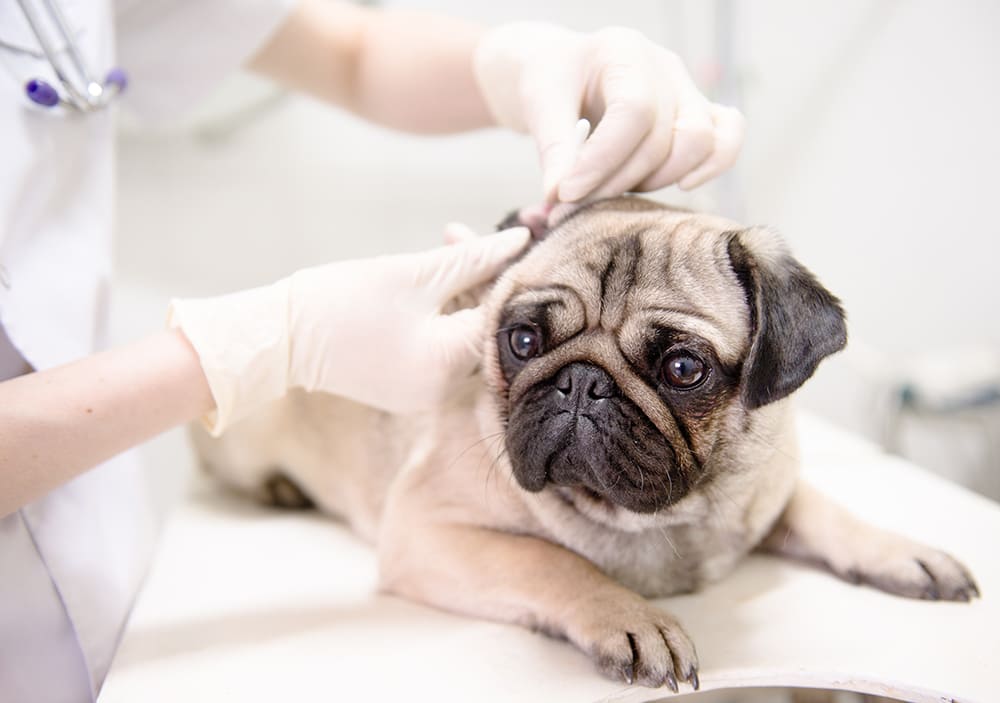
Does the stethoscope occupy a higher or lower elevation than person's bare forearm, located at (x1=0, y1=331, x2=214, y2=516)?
higher

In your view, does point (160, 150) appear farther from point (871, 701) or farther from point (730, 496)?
point (871, 701)

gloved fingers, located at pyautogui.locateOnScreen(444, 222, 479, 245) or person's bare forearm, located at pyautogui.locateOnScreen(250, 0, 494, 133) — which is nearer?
gloved fingers, located at pyautogui.locateOnScreen(444, 222, 479, 245)

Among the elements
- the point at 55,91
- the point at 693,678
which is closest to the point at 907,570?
the point at 693,678

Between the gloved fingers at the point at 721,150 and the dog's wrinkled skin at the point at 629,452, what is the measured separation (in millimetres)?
79

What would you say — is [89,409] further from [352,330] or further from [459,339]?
[459,339]

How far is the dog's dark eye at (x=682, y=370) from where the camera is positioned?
1.00 m

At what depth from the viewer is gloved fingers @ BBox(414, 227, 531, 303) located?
1.18 meters

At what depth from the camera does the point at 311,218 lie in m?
2.04

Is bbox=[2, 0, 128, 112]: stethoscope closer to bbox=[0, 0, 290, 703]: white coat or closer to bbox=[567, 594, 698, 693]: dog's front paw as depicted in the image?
bbox=[0, 0, 290, 703]: white coat

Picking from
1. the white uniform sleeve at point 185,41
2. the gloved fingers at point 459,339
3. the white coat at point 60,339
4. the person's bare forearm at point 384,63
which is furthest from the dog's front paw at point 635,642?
the white uniform sleeve at point 185,41

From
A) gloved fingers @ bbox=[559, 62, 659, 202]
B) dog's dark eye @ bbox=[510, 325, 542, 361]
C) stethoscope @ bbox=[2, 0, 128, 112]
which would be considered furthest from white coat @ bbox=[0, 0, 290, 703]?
gloved fingers @ bbox=[559, 62, 659, 202]

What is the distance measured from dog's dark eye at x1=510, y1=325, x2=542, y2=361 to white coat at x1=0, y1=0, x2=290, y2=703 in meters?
Answer: 0.69

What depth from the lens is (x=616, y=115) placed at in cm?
113

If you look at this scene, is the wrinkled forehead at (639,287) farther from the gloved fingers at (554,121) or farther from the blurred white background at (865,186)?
the blurred white background at (865,186)
